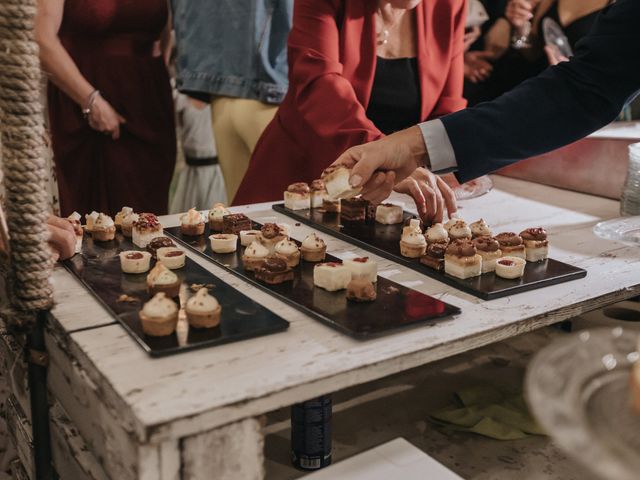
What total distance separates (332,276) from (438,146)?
0.46 meters

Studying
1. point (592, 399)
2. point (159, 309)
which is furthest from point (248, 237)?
point (592, 399)

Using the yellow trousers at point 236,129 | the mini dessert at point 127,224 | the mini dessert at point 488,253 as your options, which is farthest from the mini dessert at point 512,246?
the yellow trousers at point 236,129

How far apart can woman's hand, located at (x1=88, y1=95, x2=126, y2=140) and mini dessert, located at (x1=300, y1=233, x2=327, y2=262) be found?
64.0 inches

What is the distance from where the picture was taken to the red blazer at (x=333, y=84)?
2.16 meters

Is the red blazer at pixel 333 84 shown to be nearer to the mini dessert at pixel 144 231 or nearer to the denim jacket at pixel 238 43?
the denim jacket at pixel 238 43

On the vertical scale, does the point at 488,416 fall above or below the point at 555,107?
below

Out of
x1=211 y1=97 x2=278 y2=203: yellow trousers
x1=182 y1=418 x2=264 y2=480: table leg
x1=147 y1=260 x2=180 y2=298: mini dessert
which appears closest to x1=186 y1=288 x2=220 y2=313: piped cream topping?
→ x1=147 y1=260 x2=180 y2=298: mini dessert

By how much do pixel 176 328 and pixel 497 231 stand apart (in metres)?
1.03

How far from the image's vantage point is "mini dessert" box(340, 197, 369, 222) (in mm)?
1879

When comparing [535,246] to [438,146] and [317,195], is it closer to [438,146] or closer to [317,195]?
[438,146]

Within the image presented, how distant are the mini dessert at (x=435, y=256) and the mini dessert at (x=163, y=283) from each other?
552 mm

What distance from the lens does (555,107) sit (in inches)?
64.8

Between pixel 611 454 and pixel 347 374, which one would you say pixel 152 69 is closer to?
pixel 347 374

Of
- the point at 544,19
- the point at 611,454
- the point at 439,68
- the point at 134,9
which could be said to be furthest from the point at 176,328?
the point at 544,19
